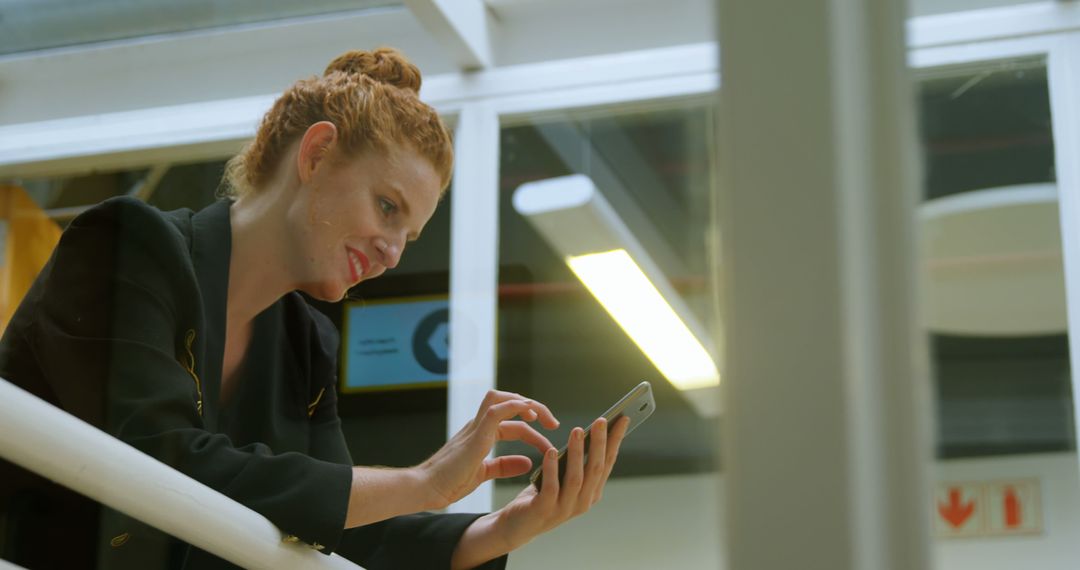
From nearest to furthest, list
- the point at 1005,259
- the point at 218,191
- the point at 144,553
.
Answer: the point at 1005,259 < the point at 144,553 < the point at 218,191

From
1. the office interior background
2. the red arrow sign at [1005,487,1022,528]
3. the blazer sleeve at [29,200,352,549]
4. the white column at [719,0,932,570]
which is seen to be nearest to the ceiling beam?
the office interior background

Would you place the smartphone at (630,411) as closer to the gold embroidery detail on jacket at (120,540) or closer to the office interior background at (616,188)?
the office interior background at (616,188)

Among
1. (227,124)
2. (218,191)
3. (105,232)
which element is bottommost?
(105,232)

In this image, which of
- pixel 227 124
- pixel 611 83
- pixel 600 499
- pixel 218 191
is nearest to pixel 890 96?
pixel 600 499

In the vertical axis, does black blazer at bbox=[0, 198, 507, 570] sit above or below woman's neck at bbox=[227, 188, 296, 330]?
below

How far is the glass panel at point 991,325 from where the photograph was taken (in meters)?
0.45

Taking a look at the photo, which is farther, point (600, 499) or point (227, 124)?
point (227, 124)

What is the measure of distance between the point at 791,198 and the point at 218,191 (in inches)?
42.3

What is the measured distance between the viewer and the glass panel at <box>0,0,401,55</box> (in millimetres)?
1799

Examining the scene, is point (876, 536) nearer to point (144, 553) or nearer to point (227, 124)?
point (144, 553)

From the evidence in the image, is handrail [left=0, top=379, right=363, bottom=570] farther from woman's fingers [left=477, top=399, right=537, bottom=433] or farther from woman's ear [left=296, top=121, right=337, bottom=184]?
woman's ear [left=296, top=121, right=337, bottom=184]

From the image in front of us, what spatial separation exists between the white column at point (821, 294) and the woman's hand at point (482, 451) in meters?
0.64

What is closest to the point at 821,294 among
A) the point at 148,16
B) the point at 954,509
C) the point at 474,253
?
the point at 954,509

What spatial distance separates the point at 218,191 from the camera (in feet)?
4.69
